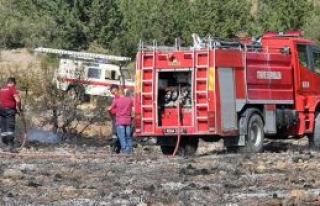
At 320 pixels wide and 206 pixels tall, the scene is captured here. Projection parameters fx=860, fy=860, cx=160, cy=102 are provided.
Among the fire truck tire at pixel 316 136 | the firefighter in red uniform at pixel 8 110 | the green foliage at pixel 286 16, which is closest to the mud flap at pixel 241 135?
the fire truck tire at pixel 316 136

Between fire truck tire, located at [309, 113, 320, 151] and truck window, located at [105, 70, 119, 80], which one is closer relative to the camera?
fire truck tire, located at [309, 113, 320, 151]

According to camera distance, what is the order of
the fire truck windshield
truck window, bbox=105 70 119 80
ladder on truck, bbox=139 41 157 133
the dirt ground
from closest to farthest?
the dirt ground < ladder on truck, bbox=139 41 157 133 < truck window, bbox=105 70 119 80 < the fire truck windshield

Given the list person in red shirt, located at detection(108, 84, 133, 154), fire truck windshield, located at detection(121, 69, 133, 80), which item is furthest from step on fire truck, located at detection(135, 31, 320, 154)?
fire truck windshield, located at detection(121, 69, 133, 80)

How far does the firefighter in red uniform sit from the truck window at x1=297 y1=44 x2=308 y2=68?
7.52 meters

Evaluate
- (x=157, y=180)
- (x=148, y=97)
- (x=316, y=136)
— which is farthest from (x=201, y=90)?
(x=157, y=180)

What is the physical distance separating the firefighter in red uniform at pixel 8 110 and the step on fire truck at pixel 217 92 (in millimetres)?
3484

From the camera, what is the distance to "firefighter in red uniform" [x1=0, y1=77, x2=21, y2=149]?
72.7 feet

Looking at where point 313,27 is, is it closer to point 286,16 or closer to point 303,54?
point 286,16

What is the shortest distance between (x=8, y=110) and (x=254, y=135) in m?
6.38

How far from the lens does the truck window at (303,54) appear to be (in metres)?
23.0

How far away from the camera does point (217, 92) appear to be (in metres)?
19.9

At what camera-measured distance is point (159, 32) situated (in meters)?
65.8

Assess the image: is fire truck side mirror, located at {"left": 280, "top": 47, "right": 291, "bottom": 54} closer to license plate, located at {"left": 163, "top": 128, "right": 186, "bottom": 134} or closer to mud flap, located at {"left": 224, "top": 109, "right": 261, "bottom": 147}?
mud flap, located at {"left": 224, "top": 109, "right": 261, "bottom": 147}

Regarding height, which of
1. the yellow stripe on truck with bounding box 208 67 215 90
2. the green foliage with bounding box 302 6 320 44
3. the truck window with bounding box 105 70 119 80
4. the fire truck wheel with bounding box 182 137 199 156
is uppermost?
the green foliage with bounding box 302 6 320 44
